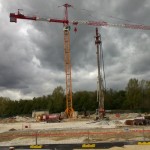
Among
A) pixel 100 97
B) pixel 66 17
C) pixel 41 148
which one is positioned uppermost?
pixel 66 17

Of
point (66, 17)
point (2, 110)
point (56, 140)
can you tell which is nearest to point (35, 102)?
point (2, 110)

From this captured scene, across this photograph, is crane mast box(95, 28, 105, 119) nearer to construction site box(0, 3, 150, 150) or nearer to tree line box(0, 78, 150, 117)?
construction site box(0, 3, 150, 150)

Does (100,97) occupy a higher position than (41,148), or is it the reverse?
(100,97)

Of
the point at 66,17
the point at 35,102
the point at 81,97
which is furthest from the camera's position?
the point at 35,102

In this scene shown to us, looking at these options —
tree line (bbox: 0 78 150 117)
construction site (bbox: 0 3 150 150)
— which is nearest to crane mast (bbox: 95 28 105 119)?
construction site (bbox: 0 3 150 150)

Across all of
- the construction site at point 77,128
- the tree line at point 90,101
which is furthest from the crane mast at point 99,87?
the tree line at point 90,101

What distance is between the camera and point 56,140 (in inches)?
1238

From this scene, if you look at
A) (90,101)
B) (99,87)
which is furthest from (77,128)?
(90,101)

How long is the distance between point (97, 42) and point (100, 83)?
9206mm

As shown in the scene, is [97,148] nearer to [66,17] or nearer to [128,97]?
[66,17]

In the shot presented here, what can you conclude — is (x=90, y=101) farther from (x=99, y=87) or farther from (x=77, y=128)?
(x=77, y=128)

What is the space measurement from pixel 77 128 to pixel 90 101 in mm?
91941

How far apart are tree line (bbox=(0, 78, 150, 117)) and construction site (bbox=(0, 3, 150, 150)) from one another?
1302 inches

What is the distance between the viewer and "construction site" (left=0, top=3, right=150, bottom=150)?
28594 mm
